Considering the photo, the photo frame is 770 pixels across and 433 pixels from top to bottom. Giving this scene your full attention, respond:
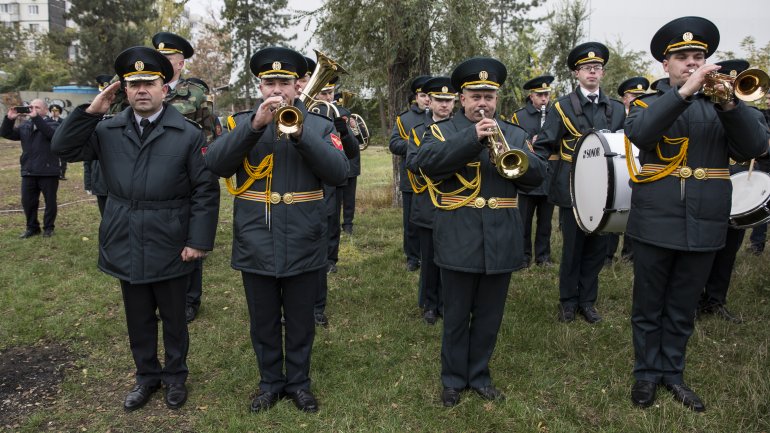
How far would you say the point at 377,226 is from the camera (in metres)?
10.0

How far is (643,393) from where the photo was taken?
12.9ft

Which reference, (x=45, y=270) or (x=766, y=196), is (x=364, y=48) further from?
(x=766, y=196)

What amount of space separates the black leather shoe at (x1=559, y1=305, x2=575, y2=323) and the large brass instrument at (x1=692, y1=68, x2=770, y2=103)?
275 cm

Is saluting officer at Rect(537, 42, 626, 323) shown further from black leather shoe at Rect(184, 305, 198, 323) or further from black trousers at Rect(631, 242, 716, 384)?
black leather shoe at Rect(184, 305, 198, 323)

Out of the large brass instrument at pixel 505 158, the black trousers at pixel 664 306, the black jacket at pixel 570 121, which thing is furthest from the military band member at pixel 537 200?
the large brass instrument at pixel 505 158

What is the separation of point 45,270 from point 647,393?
287 inches

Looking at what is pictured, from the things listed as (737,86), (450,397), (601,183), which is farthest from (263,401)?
(737,86)

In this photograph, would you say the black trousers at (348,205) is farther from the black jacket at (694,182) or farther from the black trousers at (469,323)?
the black jacket at (694,182)

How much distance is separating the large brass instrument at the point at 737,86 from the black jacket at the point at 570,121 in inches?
86.1

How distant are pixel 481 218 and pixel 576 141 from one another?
7.47 ft

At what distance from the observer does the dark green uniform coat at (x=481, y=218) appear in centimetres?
374

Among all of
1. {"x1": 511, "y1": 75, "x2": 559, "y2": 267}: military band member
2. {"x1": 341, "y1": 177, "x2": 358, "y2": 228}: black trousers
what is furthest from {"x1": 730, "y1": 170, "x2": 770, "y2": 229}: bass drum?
{"x1": 341, "y1": 177, "x2": 358, "y2": 228}: black trousers

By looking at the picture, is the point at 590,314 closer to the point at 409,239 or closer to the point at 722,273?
the point at 722,273

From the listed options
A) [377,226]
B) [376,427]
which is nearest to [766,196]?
[376,427]
